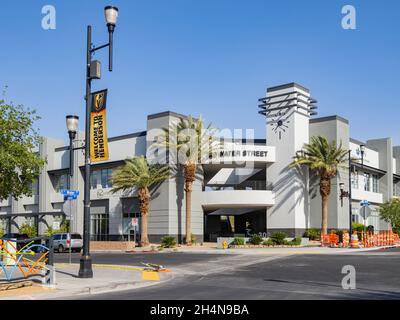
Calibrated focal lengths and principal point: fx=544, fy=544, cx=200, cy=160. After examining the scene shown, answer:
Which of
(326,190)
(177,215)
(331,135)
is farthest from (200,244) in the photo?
(331,135)

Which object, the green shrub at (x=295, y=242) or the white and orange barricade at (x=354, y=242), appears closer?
the white and orange barricade at (x=354, y=242)

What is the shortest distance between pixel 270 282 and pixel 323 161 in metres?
27.7

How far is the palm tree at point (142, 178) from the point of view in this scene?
143ft

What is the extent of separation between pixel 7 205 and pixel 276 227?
33.1 metres

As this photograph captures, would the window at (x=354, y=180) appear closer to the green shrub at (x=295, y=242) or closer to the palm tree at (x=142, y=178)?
the green shrub at (x=295, y=242)

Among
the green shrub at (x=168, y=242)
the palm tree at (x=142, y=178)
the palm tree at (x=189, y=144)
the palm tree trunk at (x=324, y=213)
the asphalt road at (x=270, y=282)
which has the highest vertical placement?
the palm tree at (x=189, y=144)

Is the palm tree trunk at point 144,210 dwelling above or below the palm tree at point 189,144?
below

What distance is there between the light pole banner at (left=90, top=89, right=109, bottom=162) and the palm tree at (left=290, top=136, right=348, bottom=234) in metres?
27.7

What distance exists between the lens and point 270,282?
680 inches

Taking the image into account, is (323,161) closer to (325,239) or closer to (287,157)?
(287,157)

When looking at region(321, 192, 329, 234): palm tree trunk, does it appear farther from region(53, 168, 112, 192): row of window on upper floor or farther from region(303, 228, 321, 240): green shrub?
region(53, 168, 112, 192): row of window on upper floor

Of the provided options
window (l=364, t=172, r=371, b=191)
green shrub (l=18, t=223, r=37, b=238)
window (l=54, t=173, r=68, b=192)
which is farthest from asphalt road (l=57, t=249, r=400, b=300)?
green shrub (l=18, t=223, r=37, b=238)

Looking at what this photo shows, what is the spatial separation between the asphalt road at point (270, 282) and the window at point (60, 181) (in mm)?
32577

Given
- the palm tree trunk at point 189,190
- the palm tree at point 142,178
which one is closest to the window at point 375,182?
the palm tree trunk at point 189,190
